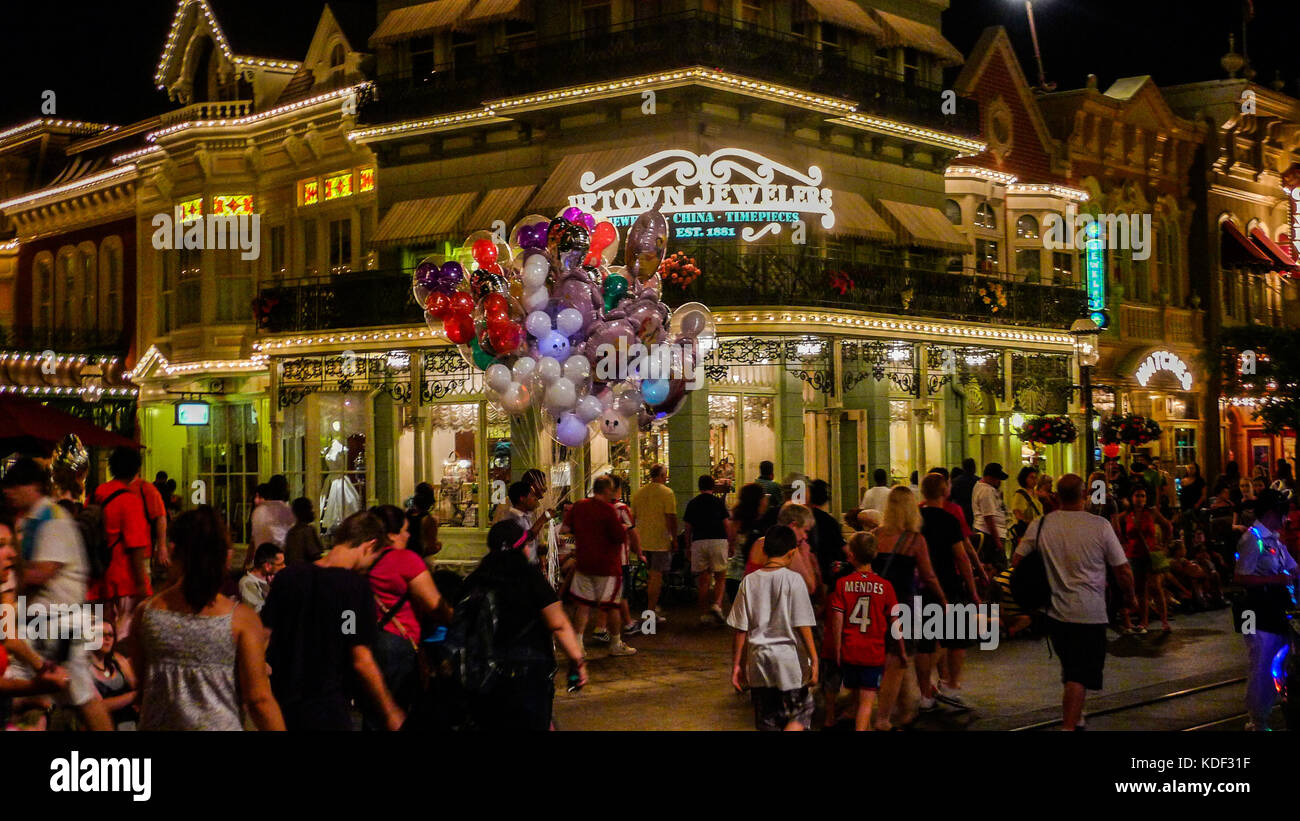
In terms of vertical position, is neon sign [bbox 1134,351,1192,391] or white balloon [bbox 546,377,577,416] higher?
neon sign [bbox 1134,351,1192,391]

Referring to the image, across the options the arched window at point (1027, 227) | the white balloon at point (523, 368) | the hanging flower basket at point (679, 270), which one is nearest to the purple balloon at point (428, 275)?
the white balloon at point (523, 368)

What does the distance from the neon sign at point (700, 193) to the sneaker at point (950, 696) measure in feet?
34.8

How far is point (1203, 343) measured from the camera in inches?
1396

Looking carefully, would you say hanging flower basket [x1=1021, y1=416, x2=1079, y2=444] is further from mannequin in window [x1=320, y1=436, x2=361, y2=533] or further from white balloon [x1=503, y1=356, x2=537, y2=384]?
white balloon [x1=503, y1=356, x2=537, y2=384]

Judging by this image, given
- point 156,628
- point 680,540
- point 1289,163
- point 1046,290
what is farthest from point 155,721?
point 1289,163

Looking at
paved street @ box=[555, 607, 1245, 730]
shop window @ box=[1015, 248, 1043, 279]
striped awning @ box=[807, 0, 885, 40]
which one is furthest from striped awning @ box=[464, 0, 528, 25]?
shop window @ box=[1015, 248, 1043, 279]

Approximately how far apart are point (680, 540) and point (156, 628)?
593 inches

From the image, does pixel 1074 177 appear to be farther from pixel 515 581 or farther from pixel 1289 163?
pixel 515 581

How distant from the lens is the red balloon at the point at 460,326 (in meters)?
17.2

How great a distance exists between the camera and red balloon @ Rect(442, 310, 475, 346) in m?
17.2

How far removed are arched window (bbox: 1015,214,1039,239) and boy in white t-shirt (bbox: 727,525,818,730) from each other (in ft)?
69.8

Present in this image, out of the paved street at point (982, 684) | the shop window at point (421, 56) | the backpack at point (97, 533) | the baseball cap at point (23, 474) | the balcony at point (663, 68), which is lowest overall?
the paved street at point (982, 684)

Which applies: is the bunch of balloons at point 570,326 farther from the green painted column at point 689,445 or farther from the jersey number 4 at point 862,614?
the jersey number 4 at point 862,614

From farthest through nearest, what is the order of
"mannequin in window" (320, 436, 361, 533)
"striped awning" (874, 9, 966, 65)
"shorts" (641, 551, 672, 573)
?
1. "mannequin in window" (320, 436, 361, 533)
2. "striped awning" (874, 9, 966, 65)
3. "shorts" (641, 551, 672, 573)
